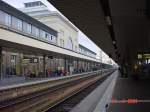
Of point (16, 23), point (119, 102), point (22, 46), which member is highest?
point (16, 23)

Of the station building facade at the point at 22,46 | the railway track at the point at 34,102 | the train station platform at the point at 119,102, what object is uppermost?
the station building facade at the point at 22,46

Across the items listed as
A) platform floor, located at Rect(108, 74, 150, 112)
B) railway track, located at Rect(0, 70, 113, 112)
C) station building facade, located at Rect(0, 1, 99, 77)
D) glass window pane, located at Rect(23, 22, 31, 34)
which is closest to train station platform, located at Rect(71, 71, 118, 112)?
platform floor, located at Rect(108, 74, 150, 112)

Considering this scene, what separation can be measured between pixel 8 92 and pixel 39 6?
64.8m

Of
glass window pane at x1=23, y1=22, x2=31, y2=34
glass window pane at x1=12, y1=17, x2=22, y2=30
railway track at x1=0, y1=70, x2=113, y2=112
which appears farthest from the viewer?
glass window pane at x1=23, y1=22, x2=31, y2=34

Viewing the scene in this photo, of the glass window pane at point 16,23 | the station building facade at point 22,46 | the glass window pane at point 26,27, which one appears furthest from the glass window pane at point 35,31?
the glass window pane at point 16,23

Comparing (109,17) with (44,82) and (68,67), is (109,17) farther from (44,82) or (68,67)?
(68,67)

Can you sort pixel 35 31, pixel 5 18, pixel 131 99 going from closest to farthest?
pixel 131 99, pixel 5 18, pixel 35 31

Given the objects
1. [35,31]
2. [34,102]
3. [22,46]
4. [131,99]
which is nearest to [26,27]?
[35,31]

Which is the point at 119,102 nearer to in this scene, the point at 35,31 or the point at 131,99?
the point at 131,99

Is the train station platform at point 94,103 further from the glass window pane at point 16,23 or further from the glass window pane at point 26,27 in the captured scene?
the glass window pane at point 26,27

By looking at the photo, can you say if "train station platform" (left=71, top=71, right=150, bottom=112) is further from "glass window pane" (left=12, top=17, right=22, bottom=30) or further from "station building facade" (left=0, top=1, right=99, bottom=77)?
"glass window pane" (left=12, top=17, right=22, bottom=30)

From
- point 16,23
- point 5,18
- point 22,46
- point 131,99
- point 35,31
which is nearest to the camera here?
point 131,99

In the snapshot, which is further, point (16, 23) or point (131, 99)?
point (16, 23)

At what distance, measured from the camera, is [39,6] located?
290 feet
